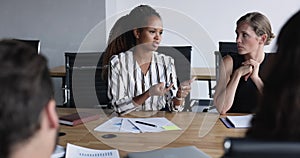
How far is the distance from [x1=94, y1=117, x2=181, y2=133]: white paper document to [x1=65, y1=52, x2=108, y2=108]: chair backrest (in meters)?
0.77

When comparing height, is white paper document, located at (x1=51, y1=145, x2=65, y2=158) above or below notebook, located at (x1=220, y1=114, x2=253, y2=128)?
below

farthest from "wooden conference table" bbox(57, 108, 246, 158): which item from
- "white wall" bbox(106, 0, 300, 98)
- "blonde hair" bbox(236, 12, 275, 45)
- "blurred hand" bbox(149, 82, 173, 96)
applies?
"white wall" bbox(106, 0, 300, 98)

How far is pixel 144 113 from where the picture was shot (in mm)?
2141

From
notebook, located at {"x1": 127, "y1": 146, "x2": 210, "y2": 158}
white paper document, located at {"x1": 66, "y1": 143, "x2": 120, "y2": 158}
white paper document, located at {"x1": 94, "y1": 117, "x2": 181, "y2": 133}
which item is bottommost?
white paper document, located at {"x1": 66, "y1": 143, "x2": 120, "y2": 158}

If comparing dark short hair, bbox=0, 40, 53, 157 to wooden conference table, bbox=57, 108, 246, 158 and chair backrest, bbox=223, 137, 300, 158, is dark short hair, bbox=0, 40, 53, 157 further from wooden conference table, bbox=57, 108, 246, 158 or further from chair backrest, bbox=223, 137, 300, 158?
wooden conference table, bbox=57, 108, 246, 158

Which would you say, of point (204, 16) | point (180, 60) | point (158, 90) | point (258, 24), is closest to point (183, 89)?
point (158, 90)

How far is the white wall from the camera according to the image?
13.8 feet

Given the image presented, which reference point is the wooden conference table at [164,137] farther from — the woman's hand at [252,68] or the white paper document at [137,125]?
the woman's hand at [252,68]

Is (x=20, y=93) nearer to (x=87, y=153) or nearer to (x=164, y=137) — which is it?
(x=87, y=153)

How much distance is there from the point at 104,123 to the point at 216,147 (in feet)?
1.99

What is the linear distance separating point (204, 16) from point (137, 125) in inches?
105

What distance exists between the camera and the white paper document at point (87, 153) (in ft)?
4.78

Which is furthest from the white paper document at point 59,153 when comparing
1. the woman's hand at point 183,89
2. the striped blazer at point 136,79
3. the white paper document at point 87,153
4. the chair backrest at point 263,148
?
the chair backrest at point 263,148

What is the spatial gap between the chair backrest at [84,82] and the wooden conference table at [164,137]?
30.8 inches
